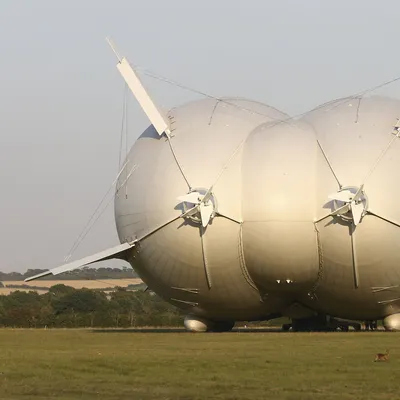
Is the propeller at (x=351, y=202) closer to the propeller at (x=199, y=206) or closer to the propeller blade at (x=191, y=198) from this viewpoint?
the propeller at (x=199, y=206)

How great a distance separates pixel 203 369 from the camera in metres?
27.8

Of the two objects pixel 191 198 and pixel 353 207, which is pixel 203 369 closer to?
pixel 353 207

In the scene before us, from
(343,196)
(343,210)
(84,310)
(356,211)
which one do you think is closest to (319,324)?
(343,210)

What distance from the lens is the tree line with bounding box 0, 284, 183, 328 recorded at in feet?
244

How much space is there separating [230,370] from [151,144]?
24534 millimetres

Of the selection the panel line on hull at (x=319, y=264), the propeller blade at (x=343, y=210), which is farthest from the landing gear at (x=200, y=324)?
the propeller blade at (x=343, y=210)

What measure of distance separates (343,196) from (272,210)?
3271 mm

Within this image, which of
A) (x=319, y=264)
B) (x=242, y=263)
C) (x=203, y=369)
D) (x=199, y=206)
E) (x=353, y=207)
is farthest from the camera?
(x=242, y=263)

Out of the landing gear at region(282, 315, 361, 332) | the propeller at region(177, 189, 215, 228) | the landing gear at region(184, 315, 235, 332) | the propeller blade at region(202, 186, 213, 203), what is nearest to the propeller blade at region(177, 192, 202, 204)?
the propeller at region(177, 189, 215, 228)

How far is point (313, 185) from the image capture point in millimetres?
47031

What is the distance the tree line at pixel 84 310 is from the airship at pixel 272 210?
21.1m

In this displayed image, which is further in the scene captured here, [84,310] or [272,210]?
[84,310]

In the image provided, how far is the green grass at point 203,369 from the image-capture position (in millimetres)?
22344

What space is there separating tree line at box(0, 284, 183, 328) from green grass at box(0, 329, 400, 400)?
30.9 meters
